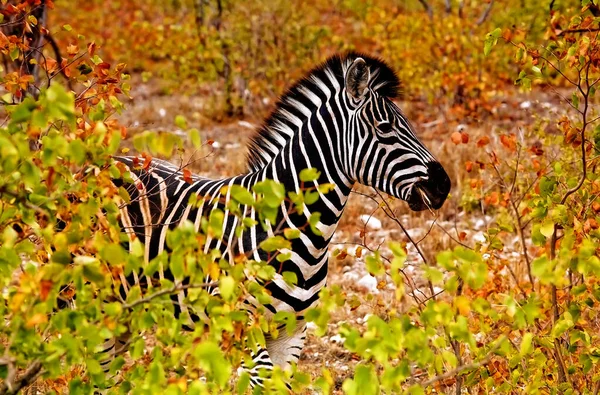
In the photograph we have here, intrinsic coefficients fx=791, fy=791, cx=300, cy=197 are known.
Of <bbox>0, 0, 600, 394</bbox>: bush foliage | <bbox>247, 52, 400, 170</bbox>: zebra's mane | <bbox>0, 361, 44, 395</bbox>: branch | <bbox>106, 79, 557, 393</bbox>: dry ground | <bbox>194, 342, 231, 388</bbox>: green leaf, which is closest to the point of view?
<bbox>194, 342, 231, 388</bbox>: green leaf

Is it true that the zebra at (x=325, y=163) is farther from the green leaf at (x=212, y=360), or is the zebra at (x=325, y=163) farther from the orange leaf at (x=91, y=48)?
the green leaf at (x=212, y=360)

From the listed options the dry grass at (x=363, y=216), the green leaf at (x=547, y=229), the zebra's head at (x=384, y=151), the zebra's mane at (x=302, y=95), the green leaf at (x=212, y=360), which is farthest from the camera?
the dry grass at (x=363, y=216)

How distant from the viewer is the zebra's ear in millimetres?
3787

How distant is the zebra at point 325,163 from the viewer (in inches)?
146

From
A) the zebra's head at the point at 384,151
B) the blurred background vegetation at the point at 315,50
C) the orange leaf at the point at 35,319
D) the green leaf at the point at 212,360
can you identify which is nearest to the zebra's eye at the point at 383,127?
the zebra's head at the point at 384,151

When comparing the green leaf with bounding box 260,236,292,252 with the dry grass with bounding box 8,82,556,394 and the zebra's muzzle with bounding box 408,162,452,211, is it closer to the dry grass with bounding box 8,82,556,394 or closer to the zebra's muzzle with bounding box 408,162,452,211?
the dry grass with bounding box 8,82,556,394

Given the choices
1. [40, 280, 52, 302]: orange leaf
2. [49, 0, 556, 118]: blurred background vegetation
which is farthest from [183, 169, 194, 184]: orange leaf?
[49, 0, 556, 118]: blurred background vegetation

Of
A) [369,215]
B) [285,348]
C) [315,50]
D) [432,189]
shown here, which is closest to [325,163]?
[432,189]

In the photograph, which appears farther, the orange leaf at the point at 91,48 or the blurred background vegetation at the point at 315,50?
the blurred background vegetation at the point at 315,50

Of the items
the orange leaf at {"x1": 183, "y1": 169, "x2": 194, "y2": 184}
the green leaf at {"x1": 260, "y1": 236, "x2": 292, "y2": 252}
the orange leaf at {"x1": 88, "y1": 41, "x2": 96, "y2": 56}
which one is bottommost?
the orange leaf at {"x1": 183, "y1": 169, "x2": 194, "y2": 184}

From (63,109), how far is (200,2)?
33.3ft

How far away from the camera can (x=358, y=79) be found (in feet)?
12.5

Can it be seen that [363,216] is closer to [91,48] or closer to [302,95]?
[302,95]

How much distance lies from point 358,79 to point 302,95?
355 millimetres
